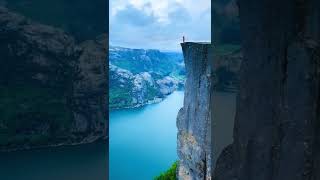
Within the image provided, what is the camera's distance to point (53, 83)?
16.3 ft

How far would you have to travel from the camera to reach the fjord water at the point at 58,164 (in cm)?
490

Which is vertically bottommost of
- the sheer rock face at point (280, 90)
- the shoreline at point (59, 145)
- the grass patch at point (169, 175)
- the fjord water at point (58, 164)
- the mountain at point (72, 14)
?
the grass patch at point (169, 175)

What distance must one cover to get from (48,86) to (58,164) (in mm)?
971

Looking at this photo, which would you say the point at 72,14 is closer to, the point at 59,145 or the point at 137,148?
the point at 59,145

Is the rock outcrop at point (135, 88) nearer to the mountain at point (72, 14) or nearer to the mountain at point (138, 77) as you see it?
the mountain at point (138, 77)

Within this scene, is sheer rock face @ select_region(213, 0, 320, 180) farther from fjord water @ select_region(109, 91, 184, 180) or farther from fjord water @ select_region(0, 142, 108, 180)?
fjord water @ select_region(109, 91, 184, 180)

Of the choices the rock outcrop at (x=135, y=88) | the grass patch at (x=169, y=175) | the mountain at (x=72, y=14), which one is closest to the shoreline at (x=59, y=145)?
the mountain at (x=72, y=14)

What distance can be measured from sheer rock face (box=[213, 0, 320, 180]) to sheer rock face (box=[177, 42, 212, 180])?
5.73m

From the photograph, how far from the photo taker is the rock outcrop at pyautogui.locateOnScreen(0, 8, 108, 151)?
474cm

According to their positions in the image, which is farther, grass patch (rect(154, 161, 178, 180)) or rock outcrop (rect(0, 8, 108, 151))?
grass patch (rect(154, 161, 178, 180))

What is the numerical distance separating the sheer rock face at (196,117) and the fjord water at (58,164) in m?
4.73

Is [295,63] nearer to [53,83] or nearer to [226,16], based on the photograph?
[226,16]

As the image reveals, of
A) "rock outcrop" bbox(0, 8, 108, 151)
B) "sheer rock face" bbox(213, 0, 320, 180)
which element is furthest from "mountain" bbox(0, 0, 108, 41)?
"sheer rock face" bbox(213, 0, 320, 180)

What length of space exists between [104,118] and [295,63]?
2.68 m
